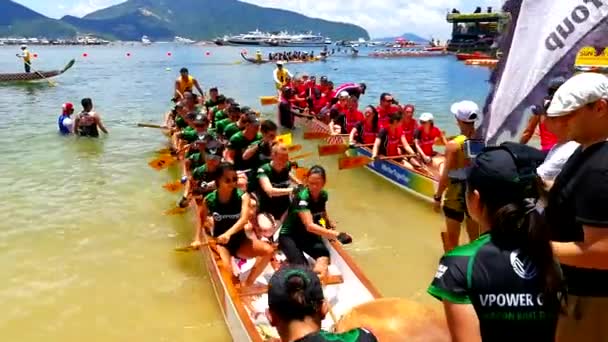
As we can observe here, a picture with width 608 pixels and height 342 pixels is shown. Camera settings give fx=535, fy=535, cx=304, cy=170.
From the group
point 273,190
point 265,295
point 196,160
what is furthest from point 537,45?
point 196,160

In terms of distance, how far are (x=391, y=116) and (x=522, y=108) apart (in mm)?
5971

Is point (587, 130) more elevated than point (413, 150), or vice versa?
point (587, 130)

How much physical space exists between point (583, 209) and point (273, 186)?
449cm

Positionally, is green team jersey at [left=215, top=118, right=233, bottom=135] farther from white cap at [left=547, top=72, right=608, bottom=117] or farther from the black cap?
white cap at [left=547, top=72, right=608, bottom=117]

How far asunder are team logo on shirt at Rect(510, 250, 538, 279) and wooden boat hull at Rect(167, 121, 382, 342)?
8.45 feet

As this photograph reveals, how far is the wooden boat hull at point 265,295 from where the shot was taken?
430 centimetres

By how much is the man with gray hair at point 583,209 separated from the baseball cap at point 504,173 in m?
0.33

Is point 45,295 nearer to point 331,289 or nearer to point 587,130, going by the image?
point 331,289

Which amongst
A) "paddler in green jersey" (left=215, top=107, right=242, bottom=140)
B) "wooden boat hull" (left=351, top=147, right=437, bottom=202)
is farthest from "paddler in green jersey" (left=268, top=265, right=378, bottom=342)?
"paddler in green jersey" (left=215, top=107, right=242, bottom=140)

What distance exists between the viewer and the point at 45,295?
5.98 meters

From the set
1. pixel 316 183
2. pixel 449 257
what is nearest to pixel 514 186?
pixel 449 257

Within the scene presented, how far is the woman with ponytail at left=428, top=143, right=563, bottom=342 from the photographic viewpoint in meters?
1.75

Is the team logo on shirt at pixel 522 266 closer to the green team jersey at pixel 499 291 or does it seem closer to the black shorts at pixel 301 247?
the green team jersey at pixel 499 291

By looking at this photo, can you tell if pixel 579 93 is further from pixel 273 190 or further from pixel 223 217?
pixel 273 190
